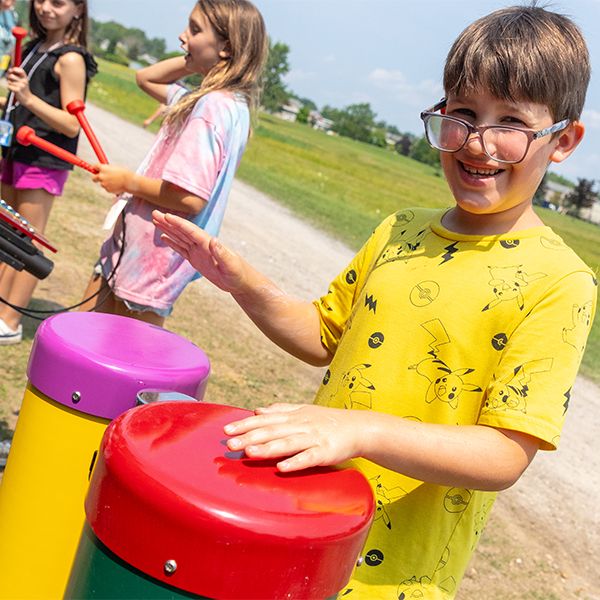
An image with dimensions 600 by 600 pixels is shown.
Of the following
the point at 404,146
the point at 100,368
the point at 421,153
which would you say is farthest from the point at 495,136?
the point at 404,146

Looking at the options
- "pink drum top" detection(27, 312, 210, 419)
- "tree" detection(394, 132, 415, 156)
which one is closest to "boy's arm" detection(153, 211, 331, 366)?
"pink drum top" detection(27, 312, 210, 419)

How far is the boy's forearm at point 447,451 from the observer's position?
4.13 feet

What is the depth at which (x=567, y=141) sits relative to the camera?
1532 mm

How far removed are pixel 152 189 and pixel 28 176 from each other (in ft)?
5.09

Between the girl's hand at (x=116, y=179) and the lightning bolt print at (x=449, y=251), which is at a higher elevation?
the lightning bolt print at (x=449, y=251)

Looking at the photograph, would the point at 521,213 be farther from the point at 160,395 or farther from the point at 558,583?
the point at 558,583

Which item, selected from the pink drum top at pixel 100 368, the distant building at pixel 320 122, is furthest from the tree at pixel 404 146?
the pink drum top at pixel 100 368

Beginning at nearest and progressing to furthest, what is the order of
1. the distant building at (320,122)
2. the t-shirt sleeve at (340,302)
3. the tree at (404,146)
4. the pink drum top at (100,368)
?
1. the t-shirt sleeve at (340,302)
2. the pink drum top at (100,368)
3. the tree at (404,146)
4. the distant building at (320,122)

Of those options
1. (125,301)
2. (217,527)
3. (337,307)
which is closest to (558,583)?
(125,301)

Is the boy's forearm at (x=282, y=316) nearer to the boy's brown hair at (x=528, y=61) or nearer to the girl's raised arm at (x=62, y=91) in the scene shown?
the boy's brown hair at (x=528, y=61)

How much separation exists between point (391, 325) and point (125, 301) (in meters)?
1.81

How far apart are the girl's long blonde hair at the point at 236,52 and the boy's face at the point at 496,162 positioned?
1.76 metres

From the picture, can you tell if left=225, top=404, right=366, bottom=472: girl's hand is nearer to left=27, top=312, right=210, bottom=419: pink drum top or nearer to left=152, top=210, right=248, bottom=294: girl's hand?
left=152, top=210, right=248, bottom=294: girl's hand

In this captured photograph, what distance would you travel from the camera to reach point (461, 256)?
60.1 inches
